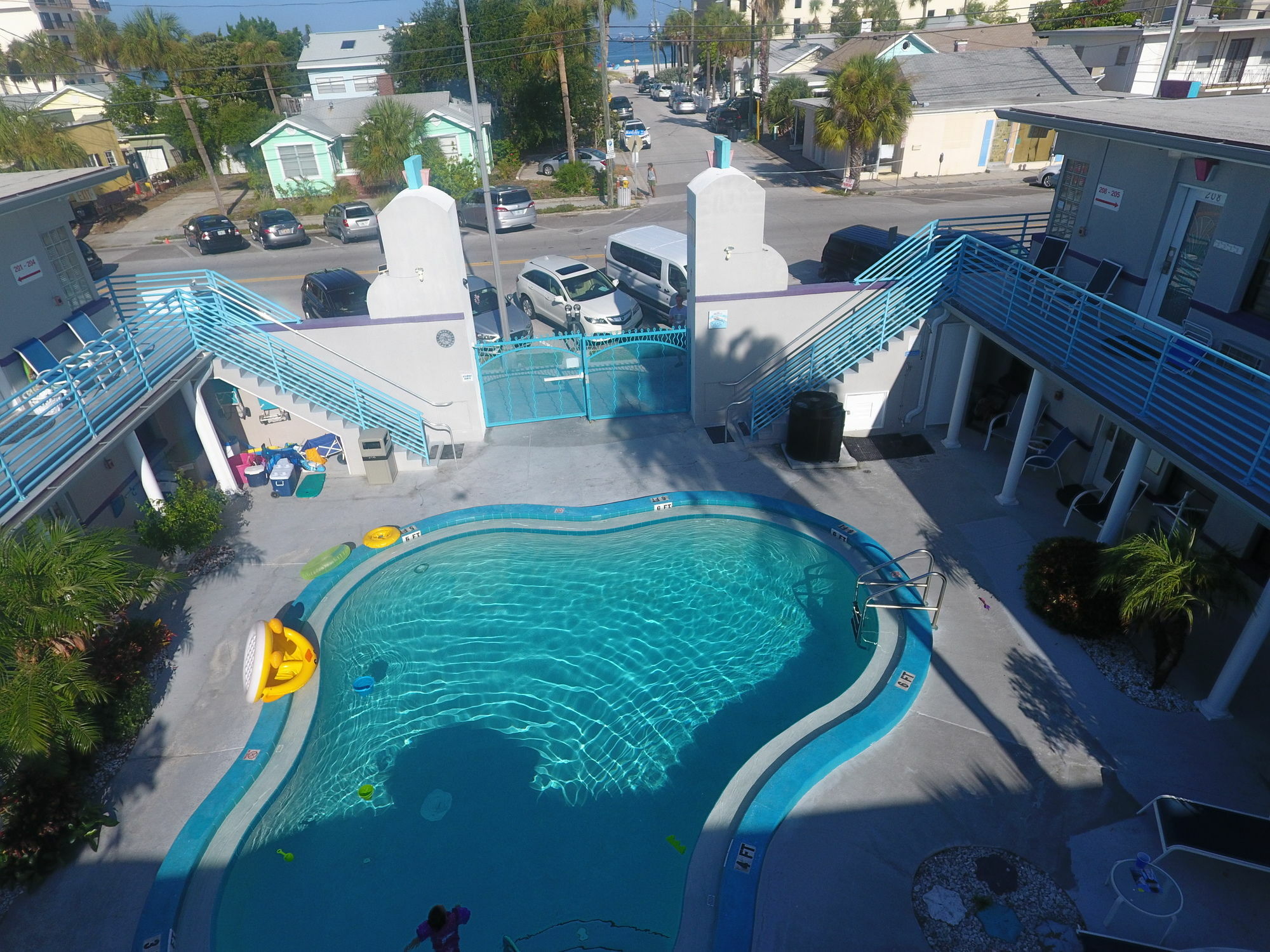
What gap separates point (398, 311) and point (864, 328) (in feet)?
29.5

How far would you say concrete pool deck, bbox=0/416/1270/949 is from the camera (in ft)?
23.3

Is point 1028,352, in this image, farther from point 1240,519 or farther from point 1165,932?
point 1165,932

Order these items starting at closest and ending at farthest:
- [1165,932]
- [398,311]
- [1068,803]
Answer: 1. [1165,932]
2. [1068,803]
3. [398,311]

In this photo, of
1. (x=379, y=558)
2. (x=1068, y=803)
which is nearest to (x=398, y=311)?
(x=379, y=558)

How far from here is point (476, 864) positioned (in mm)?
7934

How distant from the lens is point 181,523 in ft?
38.5

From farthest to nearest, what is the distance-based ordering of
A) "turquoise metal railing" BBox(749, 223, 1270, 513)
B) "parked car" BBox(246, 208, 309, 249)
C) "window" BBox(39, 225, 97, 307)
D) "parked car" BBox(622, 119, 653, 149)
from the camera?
"parked car" BBox(622, 119, 653, 149), "parked car" BBox(246, 208, 309, 249), "window" BBox(39, 225, 97, 307), "turquoise metal railing" BBox(749, 223, 1270, 513)

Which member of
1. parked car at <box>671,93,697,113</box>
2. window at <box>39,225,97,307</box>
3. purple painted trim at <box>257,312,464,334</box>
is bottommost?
parked car at <box>671,93,697,113</box>

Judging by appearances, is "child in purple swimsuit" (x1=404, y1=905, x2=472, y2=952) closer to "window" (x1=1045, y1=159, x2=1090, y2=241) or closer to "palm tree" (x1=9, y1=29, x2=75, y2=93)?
"window" (x1=1045, y1=159, x2=1090, y2=241)

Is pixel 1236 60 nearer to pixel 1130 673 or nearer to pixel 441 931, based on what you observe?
pixel 1130 673

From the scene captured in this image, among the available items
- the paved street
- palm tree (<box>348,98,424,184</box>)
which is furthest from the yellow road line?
palm tree (<box>348,98,424,184</box>)

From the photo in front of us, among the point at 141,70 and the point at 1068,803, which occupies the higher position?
the point at 141,70

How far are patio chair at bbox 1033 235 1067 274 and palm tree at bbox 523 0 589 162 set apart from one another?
2994 cm

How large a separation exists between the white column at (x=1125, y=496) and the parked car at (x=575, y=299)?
37.4ft
